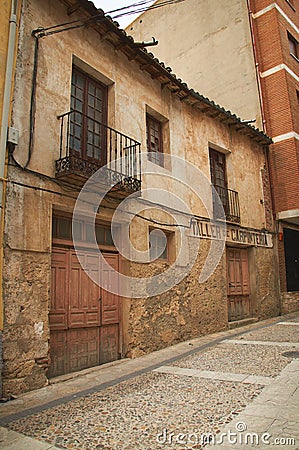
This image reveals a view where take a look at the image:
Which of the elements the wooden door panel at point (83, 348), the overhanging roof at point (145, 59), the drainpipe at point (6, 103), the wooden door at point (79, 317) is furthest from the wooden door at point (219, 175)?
the drainpipe at point (6, 103)

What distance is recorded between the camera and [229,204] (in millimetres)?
9703

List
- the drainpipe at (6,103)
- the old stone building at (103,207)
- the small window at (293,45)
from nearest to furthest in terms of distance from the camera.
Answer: the drainpipe at (6,103) → the old stone building at (103,207) → the small window at (293,45)

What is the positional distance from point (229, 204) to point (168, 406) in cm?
687

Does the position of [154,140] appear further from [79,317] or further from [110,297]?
[79,317]

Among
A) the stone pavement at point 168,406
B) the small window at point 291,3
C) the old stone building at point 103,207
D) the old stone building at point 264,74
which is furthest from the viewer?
the small window at point 291,3

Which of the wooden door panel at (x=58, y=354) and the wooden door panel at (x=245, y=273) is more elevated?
the wooden door panel at (x=245, y=273)

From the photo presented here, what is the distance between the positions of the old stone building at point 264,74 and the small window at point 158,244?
5570 mm

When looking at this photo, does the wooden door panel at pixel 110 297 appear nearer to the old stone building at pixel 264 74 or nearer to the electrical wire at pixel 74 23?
the electrical wire at pixel 74 23

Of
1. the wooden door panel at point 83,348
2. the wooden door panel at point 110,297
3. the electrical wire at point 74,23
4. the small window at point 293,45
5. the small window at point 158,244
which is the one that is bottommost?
the wooden door panel at point 83,348

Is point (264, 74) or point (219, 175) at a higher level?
point (264, 74)

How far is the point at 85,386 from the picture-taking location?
4.59m

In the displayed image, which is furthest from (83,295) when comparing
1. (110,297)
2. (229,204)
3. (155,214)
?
(229,204)

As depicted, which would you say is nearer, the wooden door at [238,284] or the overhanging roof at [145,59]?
the overhanging roof at [145,59]

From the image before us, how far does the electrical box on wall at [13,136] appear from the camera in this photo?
14.8 feet
